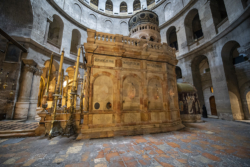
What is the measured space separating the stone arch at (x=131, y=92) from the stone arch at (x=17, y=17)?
12264 millimetres

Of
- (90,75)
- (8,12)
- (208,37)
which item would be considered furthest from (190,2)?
(8,12)

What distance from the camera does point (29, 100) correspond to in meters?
10.1

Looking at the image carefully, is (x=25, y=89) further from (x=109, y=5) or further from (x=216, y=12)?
(x=216, y=12)

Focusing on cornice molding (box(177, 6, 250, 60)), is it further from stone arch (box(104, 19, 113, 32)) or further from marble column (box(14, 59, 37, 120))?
marble column (box(14, 59, 37, 120))

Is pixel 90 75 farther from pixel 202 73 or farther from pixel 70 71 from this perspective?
pixel 202 73

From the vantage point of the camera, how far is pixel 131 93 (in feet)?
20.4

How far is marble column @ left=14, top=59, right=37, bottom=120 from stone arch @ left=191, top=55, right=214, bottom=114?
19.9 metres

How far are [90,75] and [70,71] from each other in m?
13.0

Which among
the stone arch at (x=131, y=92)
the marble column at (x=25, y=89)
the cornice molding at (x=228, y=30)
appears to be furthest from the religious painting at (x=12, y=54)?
the cornice molding at (x=228, y=30)

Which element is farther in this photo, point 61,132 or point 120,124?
point 120,124

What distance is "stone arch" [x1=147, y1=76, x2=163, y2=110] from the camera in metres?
6.49

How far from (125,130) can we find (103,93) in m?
2.31

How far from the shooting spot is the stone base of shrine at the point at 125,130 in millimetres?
5079

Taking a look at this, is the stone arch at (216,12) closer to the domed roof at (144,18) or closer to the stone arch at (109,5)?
the domed roof at (144,18)
